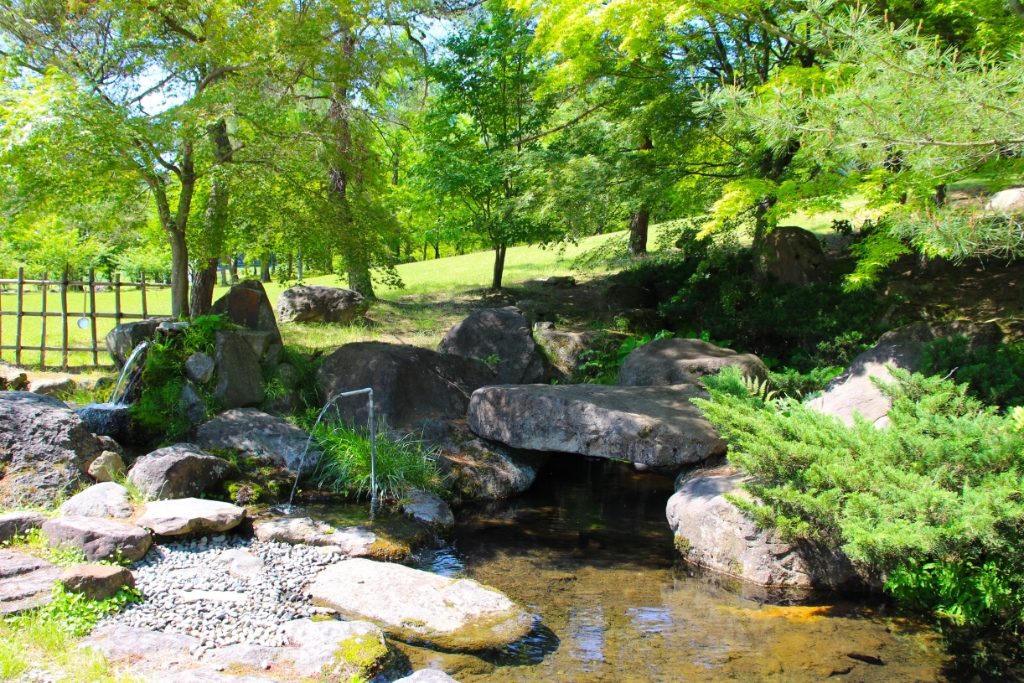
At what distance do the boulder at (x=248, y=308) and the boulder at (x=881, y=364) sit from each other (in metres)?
7.76

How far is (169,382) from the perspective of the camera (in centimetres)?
1009

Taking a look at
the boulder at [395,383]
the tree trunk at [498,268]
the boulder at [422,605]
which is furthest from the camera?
the tree trunk at [498,268]

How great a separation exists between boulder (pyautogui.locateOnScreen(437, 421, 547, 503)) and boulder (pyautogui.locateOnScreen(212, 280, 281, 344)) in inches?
138

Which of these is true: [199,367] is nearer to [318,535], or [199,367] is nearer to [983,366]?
[318,535]

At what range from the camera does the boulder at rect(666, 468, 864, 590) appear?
6859mm

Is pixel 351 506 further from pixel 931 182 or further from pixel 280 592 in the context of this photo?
pixel 931 182

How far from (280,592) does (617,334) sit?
852 cm

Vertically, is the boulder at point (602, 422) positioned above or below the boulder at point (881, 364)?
below

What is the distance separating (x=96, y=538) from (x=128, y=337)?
16.1 feet

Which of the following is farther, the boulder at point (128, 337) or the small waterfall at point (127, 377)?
the boulder at point (128, 337)

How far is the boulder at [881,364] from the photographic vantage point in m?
8.66

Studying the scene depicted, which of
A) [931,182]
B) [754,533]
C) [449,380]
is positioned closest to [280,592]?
[754,533]

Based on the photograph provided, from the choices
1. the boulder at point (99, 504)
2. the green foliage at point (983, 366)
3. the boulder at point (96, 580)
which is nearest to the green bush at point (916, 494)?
the green foliage at point (983, 366)

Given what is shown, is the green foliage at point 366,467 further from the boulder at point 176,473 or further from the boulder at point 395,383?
the boulder at point 176,473
